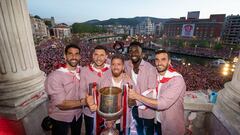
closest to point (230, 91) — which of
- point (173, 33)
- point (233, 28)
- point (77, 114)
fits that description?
point (77, 114)

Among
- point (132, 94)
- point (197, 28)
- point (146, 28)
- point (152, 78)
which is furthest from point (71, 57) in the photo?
point (146, 28)

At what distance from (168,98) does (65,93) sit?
1.54m

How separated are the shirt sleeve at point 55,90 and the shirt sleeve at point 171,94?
140 centimetres

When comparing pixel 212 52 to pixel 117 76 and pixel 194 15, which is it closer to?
pixel 194 15

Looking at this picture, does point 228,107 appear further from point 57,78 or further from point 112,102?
point 57,78

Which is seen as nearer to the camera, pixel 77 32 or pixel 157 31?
pixel 77 32

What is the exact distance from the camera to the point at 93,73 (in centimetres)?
267

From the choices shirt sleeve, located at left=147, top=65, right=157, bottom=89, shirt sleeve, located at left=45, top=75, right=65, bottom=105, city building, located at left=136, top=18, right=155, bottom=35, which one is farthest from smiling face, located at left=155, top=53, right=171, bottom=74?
city building, located at left=136, top=18, right=155, bottom=35

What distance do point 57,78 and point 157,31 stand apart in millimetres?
153116

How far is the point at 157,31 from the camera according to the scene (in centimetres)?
14725

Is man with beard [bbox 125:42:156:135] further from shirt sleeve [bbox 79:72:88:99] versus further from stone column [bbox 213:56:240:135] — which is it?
stone column [bbox 213:56:240:135]

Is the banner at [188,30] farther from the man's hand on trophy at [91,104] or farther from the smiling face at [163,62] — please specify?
the man's hand on trophy at [91,104]

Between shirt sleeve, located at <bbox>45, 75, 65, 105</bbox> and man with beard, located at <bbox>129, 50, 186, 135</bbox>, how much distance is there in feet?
3.51

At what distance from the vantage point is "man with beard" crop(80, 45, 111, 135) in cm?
258
